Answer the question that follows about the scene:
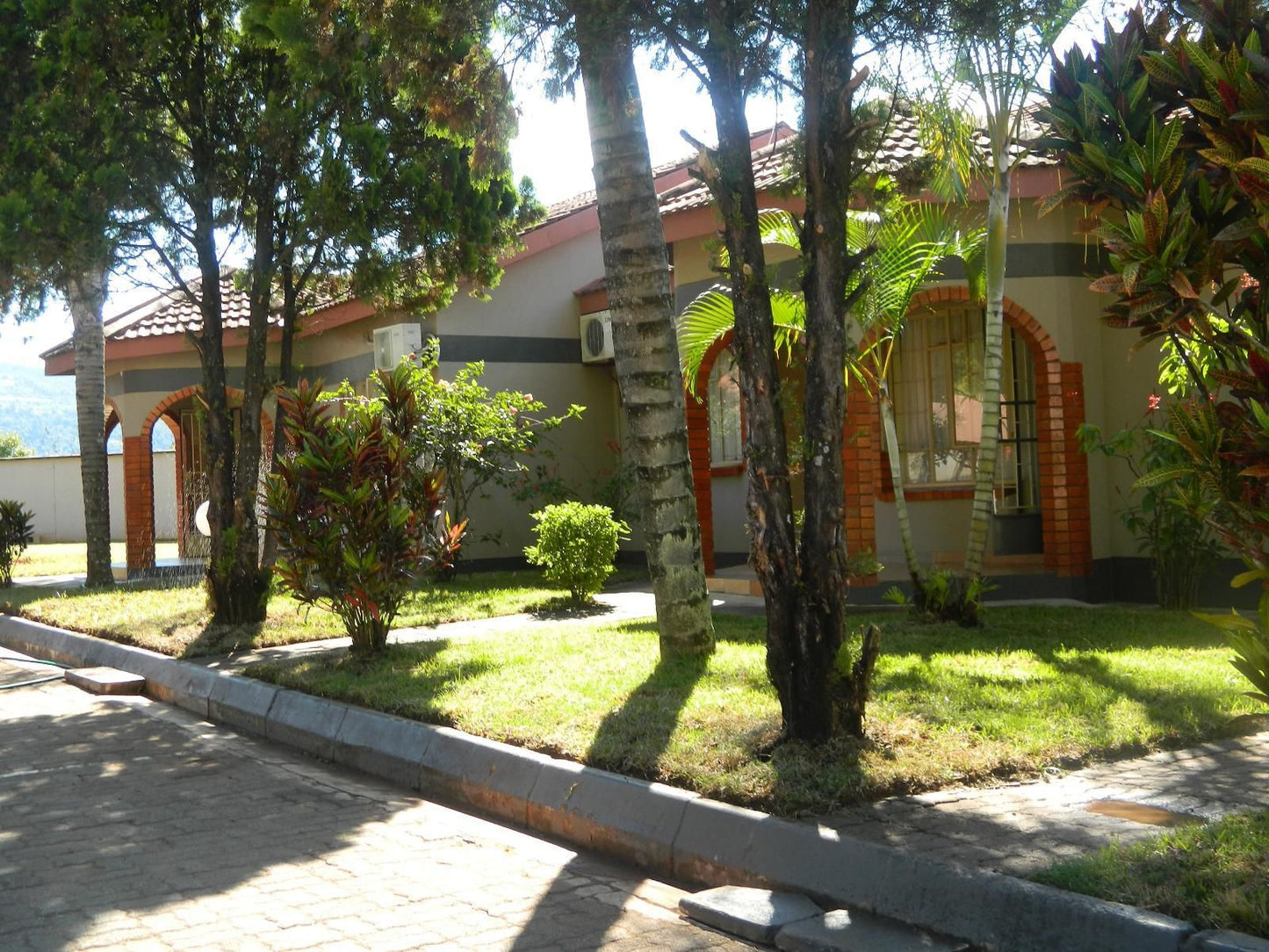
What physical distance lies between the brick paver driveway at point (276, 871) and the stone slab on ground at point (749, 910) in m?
0.07

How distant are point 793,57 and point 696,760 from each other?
3704 millimetres

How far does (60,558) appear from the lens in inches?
1032

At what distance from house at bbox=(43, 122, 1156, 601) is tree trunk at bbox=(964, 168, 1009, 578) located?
994mm

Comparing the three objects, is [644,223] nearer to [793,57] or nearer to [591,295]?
[793,57]

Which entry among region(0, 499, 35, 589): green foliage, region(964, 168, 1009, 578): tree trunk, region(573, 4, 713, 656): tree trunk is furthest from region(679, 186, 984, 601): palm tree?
region(0, 499, 35, 589): green foliage

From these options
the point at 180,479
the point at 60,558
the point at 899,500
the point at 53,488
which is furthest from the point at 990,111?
the point at 53,488

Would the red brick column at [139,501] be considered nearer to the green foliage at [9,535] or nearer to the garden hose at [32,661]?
the green foliage at [9,535]

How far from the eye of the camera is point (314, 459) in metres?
9.57

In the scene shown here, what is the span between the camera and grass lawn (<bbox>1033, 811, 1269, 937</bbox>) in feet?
13.1

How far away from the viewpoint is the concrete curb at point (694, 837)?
4.21 m

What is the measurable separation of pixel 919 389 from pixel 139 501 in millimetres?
13609

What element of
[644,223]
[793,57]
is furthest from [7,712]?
[793,57]

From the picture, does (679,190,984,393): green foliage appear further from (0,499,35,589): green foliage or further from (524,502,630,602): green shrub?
(0,499,35,589): green foliage

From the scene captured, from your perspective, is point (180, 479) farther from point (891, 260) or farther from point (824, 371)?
point (824, 371)
